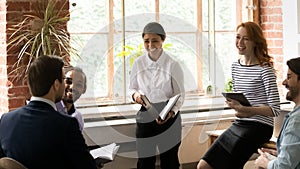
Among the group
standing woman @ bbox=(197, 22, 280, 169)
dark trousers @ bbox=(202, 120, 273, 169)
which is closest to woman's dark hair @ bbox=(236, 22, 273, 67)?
standing woman @ bbox=(197, 22, 280, 169)

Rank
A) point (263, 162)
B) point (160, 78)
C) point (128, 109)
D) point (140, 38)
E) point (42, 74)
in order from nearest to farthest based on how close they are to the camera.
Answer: point (42, 74), point (263, 162), point (160, 78), point (128, 109), point (140, 38)

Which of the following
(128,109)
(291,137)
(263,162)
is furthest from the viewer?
(128,109)

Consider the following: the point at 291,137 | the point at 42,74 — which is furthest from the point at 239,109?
the point at 42,74

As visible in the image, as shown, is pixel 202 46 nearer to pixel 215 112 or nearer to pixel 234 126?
pixel 215 112

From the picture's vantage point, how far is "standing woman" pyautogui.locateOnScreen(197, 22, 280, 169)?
12.0 feet

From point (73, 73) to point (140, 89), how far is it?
3.19ft

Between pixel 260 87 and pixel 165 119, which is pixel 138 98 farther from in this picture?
pixel 260 87

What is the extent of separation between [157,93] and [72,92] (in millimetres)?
1060

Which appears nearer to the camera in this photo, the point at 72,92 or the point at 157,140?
the point at 72,92

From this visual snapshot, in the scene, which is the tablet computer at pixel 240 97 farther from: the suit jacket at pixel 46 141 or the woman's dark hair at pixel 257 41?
the suit jacket at pixel 46 141

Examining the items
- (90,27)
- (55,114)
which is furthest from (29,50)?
(55,114)

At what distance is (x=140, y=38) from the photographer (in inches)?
212

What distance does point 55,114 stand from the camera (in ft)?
8.12

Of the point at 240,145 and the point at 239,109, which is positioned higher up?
the point at 239,109
